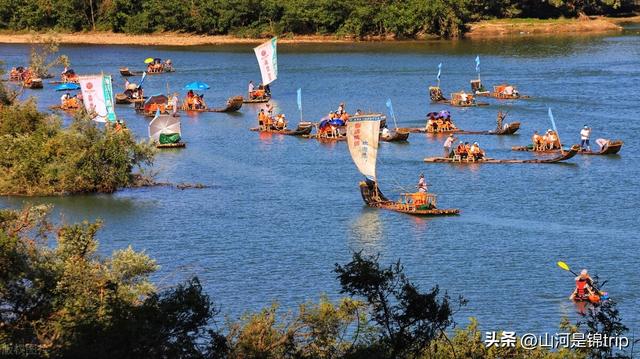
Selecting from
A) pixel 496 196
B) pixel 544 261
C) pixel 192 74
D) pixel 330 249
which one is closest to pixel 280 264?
pixel 330 249

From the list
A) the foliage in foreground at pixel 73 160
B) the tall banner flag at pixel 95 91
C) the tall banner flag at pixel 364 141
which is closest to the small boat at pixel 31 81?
the tall banner flag at pixel 95 91

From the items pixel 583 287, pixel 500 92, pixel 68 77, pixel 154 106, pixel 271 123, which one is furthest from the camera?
pixel 68 77

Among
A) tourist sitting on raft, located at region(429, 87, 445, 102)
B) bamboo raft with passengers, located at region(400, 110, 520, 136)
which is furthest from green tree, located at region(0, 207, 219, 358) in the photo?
tourist sitting on raft, located at region(429, 87, 445, 102)

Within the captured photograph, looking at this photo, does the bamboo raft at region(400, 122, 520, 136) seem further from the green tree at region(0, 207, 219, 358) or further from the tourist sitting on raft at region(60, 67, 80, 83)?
the green tree at region(0, 207, 219, 358)

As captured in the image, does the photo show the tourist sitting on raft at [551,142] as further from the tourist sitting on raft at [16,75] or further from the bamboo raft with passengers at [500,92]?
the tourist sitting on raft at [16,75]

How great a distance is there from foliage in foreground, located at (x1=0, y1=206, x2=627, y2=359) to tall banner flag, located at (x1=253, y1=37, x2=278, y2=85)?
4627 cm

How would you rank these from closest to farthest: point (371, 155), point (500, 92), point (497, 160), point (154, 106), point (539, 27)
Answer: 1. point (371, 155)
2. point (497, 160)
3. point (154, 106)
4. point (500, 92)
5. point (539, 27)

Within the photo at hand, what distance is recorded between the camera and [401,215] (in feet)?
141

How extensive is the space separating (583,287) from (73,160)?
22.4 meters

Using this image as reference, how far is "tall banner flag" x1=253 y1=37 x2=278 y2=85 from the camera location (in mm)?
72375

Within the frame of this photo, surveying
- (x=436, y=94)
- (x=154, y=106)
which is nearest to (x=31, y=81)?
(x=154, y=106)

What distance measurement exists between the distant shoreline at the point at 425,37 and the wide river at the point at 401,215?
131 ft

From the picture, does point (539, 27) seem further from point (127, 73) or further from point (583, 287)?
point (583, 287)

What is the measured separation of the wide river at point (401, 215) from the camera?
34.7 meters
